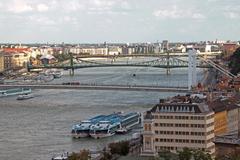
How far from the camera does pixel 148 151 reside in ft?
35.6

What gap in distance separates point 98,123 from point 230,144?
4.50 meters

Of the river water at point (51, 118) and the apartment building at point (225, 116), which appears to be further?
the apartment building at point (225, 116)

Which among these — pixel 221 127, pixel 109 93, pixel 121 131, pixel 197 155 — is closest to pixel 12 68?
pixel 109 93

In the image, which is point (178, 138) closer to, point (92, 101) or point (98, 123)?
point (98, 123)

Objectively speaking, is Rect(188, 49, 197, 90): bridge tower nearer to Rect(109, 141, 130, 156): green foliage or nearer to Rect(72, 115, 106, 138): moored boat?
Rect(72, 115, 106, 138): moored boat

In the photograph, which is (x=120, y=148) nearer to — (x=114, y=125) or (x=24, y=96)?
(x=114, y=125)

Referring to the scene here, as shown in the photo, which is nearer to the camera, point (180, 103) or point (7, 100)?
point (180, 103)

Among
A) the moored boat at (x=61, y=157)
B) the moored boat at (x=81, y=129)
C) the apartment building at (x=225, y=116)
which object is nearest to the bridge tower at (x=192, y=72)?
the apartment building at (x=225, y=116)

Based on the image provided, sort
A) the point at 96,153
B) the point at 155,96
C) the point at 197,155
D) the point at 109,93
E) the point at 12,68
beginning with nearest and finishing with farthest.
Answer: the point at 197,155
the point at 96,153
the point at 155,96
the point at 109,93
the point at 12,68

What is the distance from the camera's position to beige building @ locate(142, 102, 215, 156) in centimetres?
1082

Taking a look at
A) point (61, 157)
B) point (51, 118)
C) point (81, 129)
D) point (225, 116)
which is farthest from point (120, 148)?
point (51, 118)

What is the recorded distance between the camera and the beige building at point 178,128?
426 inches

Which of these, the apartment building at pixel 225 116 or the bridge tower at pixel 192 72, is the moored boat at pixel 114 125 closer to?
the apartment building at pixel 225 116

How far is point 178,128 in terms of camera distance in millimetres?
11016
